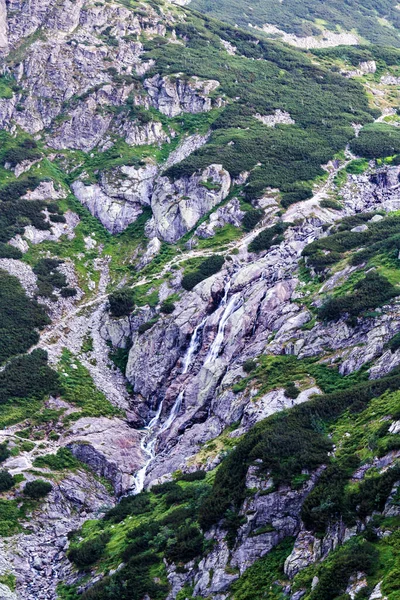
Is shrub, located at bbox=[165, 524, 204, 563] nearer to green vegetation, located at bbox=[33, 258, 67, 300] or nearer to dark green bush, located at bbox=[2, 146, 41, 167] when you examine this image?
green vegetation, located at bbox=[33, 258, 67, 300]

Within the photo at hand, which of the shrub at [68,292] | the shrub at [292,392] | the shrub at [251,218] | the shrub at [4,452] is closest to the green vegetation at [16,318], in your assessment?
the shrub at [68,292]

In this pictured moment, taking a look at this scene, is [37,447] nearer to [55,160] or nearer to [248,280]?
[248,280]

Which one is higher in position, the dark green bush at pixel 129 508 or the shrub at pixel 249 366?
the shrub at pixel 249 366

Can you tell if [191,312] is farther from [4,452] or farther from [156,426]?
[4,452]

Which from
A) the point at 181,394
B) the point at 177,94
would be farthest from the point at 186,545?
the point at 177,94

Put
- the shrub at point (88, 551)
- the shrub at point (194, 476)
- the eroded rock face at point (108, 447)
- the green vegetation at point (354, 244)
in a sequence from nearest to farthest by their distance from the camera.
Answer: the shrub at point (88, 551), the shrub at point (194, 476), the eroded rock face at point (108, 447), the green vegetation at point (354, 244)

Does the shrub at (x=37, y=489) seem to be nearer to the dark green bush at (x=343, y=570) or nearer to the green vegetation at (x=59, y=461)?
the green vegetation at (x=59, y=461)

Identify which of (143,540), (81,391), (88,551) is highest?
(143,540)
